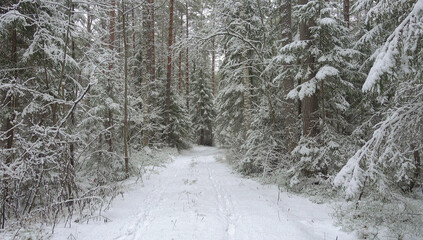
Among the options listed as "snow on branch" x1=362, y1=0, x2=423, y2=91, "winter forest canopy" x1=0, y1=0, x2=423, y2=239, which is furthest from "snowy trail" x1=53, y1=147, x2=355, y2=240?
"snow on branch" x1=362, y1=0, x2=423, y2=91

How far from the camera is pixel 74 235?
4113mm

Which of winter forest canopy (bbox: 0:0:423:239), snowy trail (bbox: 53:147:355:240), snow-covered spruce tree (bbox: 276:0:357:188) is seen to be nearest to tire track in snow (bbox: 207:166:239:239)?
snowy trail (bbox: 53:147:355:240)

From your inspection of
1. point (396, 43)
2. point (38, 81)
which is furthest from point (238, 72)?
point (396, 43)

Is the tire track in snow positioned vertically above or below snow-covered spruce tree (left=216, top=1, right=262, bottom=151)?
below

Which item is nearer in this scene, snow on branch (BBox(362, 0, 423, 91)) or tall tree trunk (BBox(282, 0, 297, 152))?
snow on branch (BBox(362, 0, 423, 91))

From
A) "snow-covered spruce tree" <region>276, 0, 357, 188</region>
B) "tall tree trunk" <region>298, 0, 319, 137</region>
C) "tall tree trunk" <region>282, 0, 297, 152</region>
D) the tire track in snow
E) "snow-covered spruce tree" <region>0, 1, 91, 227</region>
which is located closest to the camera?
the tire track in snow

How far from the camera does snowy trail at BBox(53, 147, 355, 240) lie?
→ 13.7 feet

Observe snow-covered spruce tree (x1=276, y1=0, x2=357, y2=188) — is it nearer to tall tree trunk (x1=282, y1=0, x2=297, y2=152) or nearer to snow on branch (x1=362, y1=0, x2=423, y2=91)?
tall tree trunk (x1=282, y1=0, x2=297, y2=152)

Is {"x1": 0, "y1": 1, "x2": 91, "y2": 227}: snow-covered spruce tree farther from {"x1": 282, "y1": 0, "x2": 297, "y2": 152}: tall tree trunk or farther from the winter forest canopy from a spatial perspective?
{"x1": 282, "y1": 0, "x2": 297, "y2": 152}: tall tree trunk

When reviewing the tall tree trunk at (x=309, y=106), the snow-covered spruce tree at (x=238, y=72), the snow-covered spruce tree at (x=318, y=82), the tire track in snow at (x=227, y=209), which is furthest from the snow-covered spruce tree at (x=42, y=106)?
the snow-covered spruce tree at (x=238, y=72)

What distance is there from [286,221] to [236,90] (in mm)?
9198

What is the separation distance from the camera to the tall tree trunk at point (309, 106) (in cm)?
768

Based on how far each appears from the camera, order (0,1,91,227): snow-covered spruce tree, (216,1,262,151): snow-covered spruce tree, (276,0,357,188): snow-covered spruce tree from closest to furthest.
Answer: (0,1,91,227): snow-covered spruce tree → (276,0,357,188): snow-covered spruce tree → (216,1,262,151): snow-covered spruce tree

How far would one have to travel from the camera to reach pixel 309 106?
786cm
